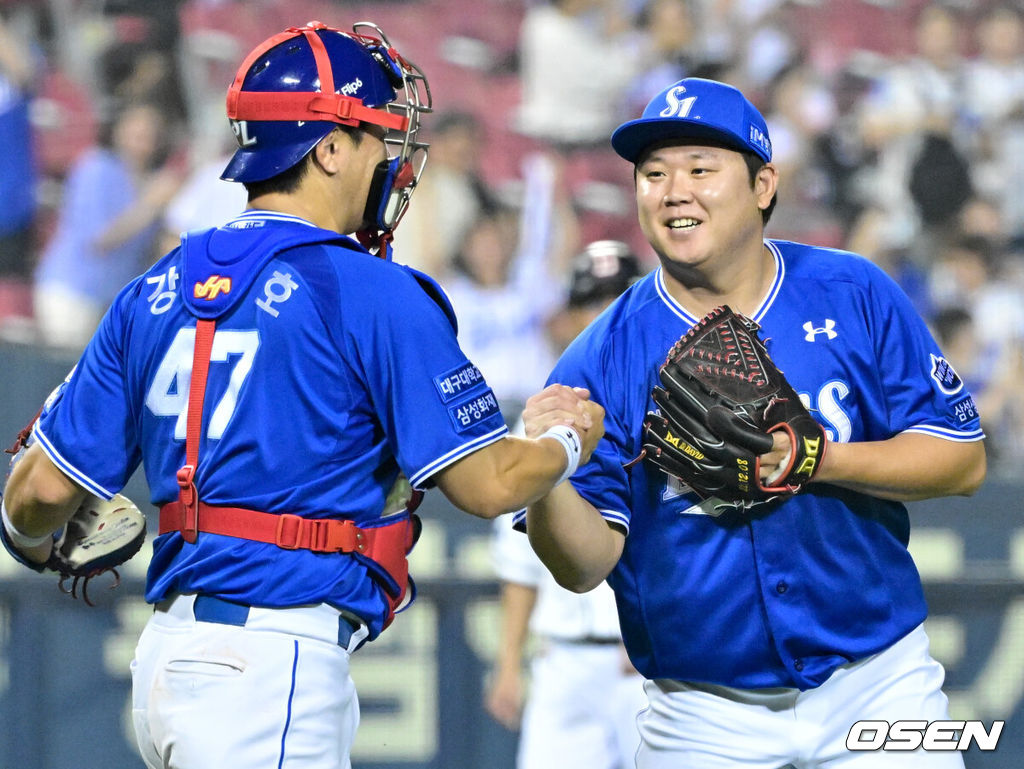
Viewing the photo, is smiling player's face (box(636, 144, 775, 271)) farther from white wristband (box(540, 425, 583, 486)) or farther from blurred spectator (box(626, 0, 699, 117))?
blurred spectator (box(626, 0, 699, 117))

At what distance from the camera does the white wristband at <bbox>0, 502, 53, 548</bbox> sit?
2.94 m

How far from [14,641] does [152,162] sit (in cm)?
402

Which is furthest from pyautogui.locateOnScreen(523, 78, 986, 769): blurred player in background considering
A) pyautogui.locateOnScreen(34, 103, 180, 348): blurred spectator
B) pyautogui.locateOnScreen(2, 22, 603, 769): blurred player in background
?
pyautogui.locateOnScreen(34, 103, 180, 348): blurred spectator

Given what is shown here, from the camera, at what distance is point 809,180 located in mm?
9195

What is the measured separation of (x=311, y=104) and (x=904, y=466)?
1.53 meters

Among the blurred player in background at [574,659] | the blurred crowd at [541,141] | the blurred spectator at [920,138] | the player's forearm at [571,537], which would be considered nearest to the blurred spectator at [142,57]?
the blurred crowd at [541,141]

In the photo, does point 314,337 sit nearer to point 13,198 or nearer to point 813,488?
point 813,488

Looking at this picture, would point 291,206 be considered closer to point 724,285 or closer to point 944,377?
point 724,285

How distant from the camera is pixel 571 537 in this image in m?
2.99

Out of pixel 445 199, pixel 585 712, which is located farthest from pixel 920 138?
pixel 585 712

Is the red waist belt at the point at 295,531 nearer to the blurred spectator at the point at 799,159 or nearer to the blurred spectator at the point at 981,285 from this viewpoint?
the blurred spectator at the point at 981,285

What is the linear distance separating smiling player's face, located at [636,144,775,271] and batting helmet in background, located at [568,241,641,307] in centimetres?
167

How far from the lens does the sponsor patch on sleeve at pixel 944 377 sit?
3160 mm

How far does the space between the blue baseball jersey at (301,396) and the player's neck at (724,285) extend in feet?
2.67
